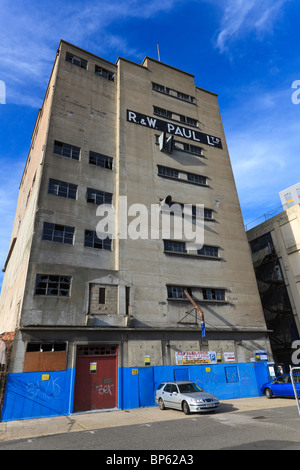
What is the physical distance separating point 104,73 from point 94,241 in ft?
66.4

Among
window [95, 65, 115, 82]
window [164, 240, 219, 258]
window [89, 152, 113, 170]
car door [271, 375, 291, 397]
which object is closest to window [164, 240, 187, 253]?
window [164, 240, 219, 258]

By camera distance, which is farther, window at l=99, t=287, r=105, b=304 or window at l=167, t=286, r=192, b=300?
window at l=167, t=286, r=192, b=300

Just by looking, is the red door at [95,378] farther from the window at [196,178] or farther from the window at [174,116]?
the window at [174,116]

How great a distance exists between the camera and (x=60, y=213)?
76.5ft

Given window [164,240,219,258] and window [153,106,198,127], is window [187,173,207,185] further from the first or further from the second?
window [164,240,219,258]

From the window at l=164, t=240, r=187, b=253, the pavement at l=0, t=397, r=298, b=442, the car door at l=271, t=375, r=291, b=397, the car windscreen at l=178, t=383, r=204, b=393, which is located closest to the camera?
the pavement at l=0, t=397, r=298, b=442

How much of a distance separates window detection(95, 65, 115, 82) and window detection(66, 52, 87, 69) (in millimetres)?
1384

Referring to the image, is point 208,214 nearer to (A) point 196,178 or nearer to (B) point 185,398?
(A) point 196,178

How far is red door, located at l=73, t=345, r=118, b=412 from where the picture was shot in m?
19.1

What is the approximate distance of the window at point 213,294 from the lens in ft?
86.7

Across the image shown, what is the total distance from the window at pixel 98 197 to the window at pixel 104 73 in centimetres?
1486

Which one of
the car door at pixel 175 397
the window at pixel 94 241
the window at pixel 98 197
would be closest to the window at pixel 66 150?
the window at pixel 98 197
